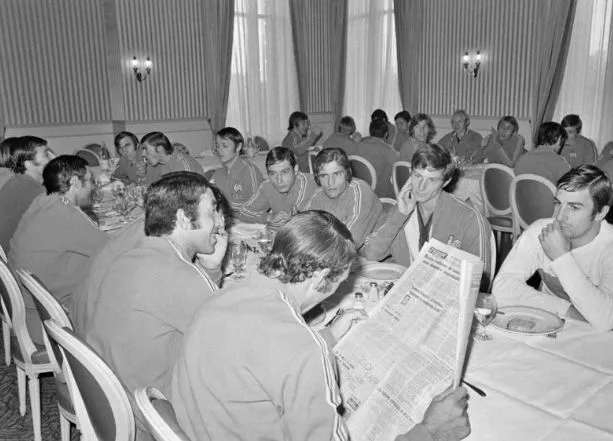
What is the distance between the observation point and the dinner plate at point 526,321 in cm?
184

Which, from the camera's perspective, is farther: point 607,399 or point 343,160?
point 343,160

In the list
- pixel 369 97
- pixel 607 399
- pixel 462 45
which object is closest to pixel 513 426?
pixel 607 399

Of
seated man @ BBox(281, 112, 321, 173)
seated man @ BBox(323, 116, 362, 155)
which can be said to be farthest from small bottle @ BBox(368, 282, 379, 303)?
seated man @ BBox(281, 112, 321, 173)

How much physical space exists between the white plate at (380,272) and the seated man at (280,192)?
965 mm

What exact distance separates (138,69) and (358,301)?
7.55 meters

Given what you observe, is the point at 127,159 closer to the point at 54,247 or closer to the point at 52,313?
the point at 54,247

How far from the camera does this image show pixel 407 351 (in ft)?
4.72

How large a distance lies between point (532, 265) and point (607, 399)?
93 centimetres

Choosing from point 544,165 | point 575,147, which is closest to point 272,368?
point 544,165

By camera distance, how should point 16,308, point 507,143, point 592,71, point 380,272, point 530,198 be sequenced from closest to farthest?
1. point 16,308
2. point 380,272
3. point 530,198
4. point 507,143
5. point 592,71

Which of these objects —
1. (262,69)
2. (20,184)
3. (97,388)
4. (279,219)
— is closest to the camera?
(97,388)

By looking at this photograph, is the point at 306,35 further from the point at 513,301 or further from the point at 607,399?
the point at 607,399

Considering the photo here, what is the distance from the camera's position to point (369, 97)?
33.9 feet

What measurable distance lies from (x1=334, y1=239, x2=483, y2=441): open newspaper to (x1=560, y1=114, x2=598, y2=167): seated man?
544 cm
